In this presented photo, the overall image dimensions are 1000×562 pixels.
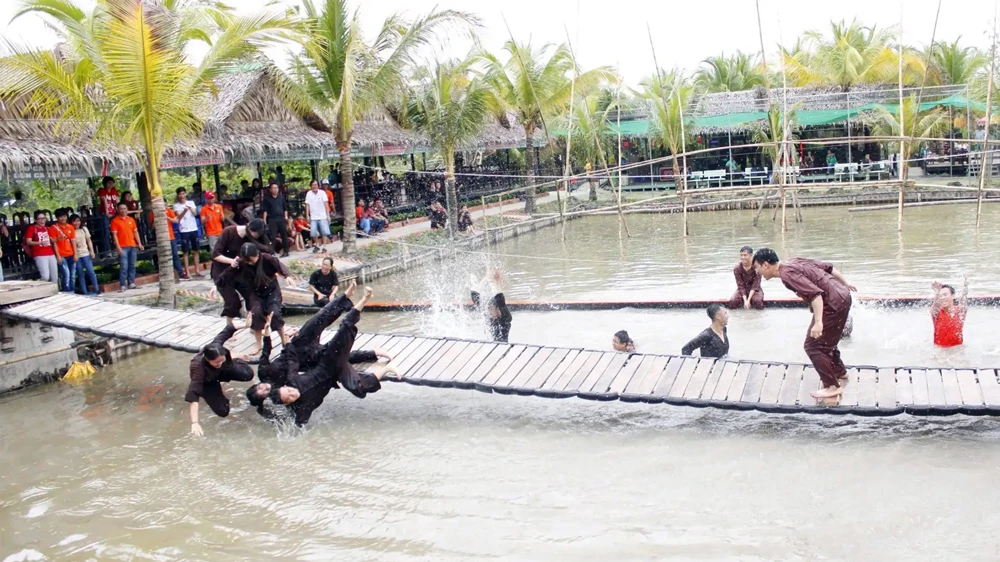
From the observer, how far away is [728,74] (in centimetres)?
3438

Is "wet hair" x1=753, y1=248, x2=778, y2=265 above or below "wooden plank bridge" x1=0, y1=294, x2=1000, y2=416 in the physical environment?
above

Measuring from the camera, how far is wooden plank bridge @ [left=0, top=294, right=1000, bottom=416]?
21.9 ft

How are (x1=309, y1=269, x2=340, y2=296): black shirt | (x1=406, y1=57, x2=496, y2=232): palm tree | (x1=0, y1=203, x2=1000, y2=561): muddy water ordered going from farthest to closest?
1. (x1=406, y1=57, x2=496, y2=232): palm tree
2. (x1=309, y1=269, x2=340, y2=296): black shirt
3. (x1=0, y1=203, x2=1000, y2=561): muddy water

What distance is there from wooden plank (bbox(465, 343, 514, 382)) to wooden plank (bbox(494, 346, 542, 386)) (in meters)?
0.17

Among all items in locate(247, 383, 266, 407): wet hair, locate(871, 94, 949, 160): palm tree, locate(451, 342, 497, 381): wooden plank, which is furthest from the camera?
locate(871, 94, 949, 160): palm tree

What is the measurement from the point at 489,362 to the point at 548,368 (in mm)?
610

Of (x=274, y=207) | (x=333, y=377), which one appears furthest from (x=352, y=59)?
(x=333, y=377)

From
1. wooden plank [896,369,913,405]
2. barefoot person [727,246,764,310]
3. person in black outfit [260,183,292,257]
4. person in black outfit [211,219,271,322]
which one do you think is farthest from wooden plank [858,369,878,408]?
person in black outfit [260,183,292,257]

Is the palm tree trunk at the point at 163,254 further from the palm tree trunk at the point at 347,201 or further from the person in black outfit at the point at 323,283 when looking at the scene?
the palm tree trunk at the point at 347,201

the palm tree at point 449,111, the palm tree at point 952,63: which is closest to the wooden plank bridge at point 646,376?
the palm tree at point 449,111

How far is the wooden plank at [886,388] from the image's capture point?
6607mm

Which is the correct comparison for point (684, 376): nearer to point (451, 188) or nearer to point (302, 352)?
point (302, 352)

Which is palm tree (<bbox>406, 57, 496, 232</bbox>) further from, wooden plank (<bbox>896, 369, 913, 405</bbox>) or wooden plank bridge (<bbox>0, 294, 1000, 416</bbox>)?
wooden plank (<bbox>896, 369, 913, 405</bbox>)

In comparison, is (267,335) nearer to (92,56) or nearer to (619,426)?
(619,426)
